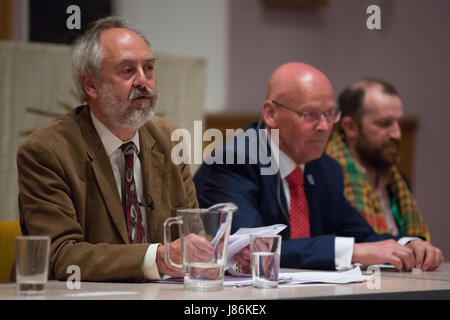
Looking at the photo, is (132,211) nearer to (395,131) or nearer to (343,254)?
(343,254)

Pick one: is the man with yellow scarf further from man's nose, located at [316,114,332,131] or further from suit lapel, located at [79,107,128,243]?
suit lapel, located at [79,107,128,243]

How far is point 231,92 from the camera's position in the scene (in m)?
5.02

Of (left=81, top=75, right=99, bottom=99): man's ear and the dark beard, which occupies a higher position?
(left=81, top=75, right=99, bottom=99): man's ear

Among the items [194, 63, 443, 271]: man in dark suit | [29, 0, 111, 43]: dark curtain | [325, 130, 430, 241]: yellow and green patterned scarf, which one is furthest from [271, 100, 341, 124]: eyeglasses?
[29, 0, 111, 43]: dark curtain

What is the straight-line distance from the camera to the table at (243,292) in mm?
1519

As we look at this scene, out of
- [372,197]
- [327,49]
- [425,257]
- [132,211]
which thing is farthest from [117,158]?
[327,49]

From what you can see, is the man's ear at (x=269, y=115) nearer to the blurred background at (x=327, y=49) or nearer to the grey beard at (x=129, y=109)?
the grey beard at (x=129, y=109)

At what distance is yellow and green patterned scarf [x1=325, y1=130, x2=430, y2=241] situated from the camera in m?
3.35

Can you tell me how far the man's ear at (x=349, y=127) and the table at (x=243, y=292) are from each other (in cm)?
176

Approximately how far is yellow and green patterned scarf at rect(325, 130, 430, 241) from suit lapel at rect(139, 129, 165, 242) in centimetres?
129

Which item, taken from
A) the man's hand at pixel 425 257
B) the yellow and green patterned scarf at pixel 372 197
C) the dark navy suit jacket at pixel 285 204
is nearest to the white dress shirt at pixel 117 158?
the dark navy suit jacket at pixel 285 204

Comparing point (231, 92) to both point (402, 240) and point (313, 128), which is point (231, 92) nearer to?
point (313, 128)
